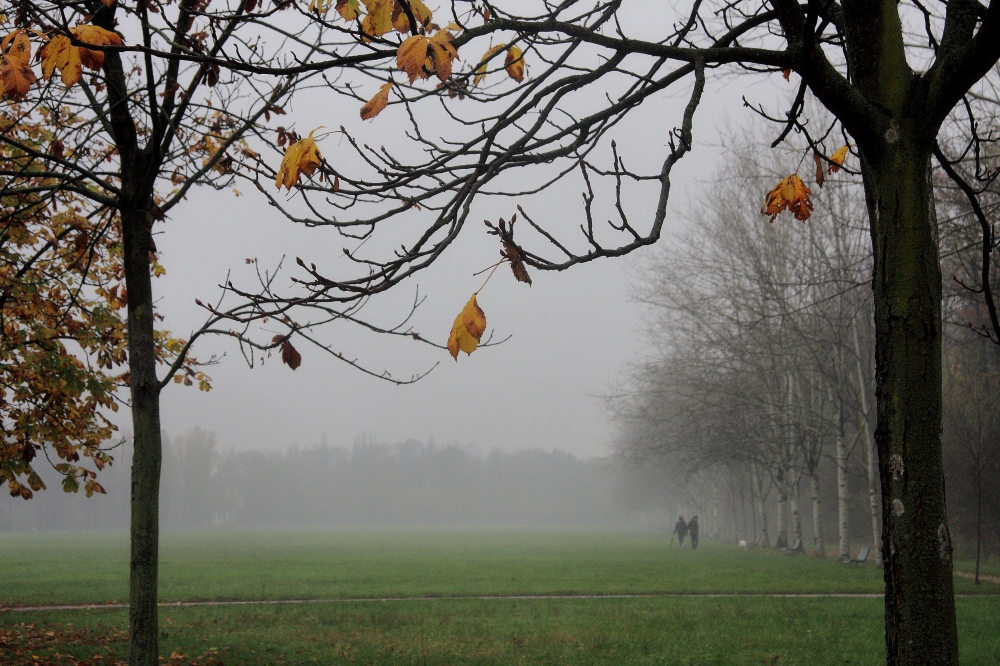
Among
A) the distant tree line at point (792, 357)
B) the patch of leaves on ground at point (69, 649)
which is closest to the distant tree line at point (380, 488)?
the distant tree line at point (792, 357)

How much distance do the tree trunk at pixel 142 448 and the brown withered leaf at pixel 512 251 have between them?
4804 mm

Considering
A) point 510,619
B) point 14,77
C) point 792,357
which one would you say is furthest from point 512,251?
point 792,357

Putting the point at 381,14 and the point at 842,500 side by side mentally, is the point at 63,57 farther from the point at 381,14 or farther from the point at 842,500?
the point at 842,500

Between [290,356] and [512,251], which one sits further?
[290,356]

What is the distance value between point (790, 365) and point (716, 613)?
1512 cm

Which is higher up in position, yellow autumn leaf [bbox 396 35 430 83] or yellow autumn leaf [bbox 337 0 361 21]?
yellow autumn leaf [bbox 337 0 361 21]

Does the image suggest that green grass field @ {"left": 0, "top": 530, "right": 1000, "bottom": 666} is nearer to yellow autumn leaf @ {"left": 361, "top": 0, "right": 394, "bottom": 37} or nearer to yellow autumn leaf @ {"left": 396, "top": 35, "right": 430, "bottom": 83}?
yellow autumn leaf @ {"left": 361, "top": 0, "right": 394, "bottom": 37}

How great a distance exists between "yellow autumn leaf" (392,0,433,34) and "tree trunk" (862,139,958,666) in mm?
1741

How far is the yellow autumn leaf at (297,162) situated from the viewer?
2754 millimetres

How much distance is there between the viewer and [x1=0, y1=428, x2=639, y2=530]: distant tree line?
13800cm

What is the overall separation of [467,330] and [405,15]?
1.44 m

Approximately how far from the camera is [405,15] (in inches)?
125

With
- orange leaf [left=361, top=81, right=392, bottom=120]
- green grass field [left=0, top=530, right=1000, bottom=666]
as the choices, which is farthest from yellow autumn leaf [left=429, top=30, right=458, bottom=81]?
green grass field [left=0, top=530, right=1000, bottom=666]

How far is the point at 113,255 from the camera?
9.64 m
